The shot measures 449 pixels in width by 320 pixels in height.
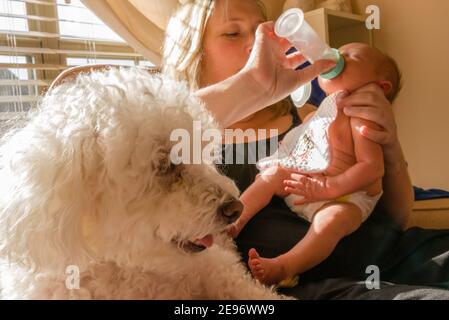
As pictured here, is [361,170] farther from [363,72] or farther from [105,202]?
[105,202]

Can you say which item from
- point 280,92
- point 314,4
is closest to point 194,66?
point 280,92

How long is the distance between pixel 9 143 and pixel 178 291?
1.09 ft

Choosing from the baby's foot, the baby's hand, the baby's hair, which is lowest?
the baby's foot

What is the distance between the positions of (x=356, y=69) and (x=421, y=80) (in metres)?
1.14

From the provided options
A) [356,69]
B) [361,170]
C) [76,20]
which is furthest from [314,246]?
[76,20]

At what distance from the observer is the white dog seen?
517 millimetres

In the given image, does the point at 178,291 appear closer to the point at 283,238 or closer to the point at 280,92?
the point at 283,238

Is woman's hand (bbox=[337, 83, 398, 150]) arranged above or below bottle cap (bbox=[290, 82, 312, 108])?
below

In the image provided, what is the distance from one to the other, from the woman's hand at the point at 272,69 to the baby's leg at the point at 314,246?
27cm

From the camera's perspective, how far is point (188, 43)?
1.22 meters

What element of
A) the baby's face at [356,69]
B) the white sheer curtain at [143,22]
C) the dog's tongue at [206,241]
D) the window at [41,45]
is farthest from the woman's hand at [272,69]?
the window at [41,45]

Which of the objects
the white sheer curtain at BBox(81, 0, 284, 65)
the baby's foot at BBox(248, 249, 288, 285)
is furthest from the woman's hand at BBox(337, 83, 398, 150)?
the white sheer curtain at BBox(81, 0, 284, 65)

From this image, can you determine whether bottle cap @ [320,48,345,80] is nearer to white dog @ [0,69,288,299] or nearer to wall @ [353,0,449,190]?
white dog @ [0,69,288,299]
